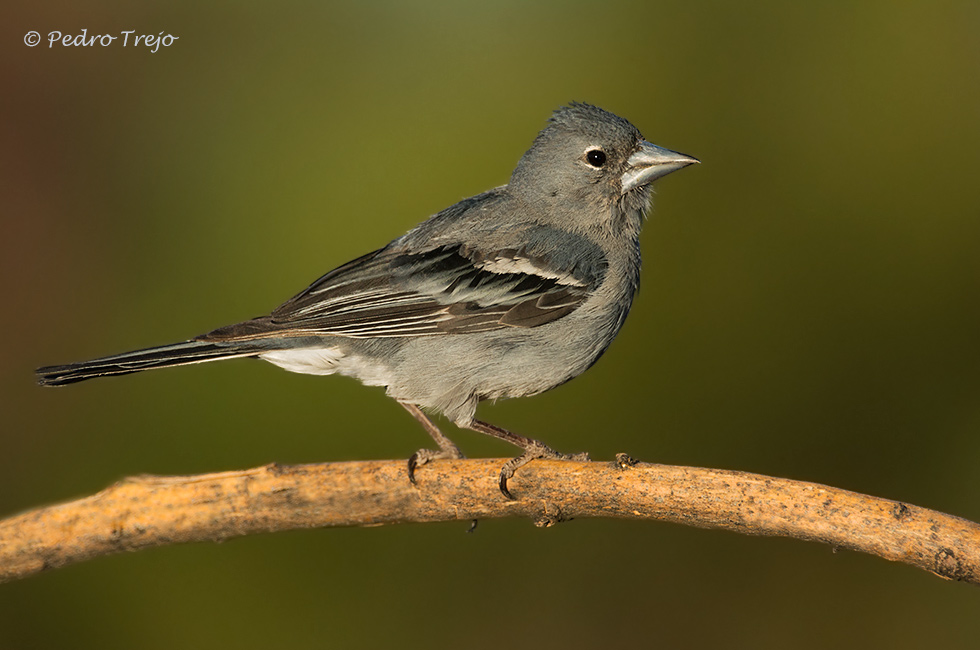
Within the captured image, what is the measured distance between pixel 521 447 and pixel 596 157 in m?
1.56

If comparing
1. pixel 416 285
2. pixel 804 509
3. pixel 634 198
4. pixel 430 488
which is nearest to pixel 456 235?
pixel 416 285

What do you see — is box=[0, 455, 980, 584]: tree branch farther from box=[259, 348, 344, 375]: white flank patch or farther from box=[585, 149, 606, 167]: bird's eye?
box=[585, 149, 606, 167]: bird's eye

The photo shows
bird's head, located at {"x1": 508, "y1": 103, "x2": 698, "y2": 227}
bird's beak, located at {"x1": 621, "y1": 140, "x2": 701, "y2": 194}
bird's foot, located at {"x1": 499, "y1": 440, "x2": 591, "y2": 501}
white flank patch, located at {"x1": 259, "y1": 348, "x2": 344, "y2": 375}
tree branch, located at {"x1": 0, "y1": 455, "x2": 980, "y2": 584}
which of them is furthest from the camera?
bird's head, located at {"x1": 508, "y1": 103, "x2": 698, "y2": 227}

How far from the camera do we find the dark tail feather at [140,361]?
313cm

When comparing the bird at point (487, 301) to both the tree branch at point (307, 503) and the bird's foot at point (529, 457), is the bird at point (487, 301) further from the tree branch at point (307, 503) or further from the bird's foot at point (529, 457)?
the tree branch at point (307, 503)

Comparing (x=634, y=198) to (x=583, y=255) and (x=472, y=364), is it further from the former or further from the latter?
(x=472, y=364)

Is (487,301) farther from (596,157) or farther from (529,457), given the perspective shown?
(596,157)

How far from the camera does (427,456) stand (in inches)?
134

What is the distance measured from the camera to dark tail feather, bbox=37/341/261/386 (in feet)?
10.3

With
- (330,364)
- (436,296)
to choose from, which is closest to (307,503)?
(330,364)

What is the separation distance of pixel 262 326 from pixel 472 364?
94 centimetres

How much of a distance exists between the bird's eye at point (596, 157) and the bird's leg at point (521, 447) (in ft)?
4.79

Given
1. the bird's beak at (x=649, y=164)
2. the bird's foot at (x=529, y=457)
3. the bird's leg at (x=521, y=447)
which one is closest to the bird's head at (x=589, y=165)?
the bird's beak at (x=649, y=164)

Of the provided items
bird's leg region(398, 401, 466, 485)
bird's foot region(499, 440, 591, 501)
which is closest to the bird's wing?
bird's leg region(398, 401, 466, 485)
